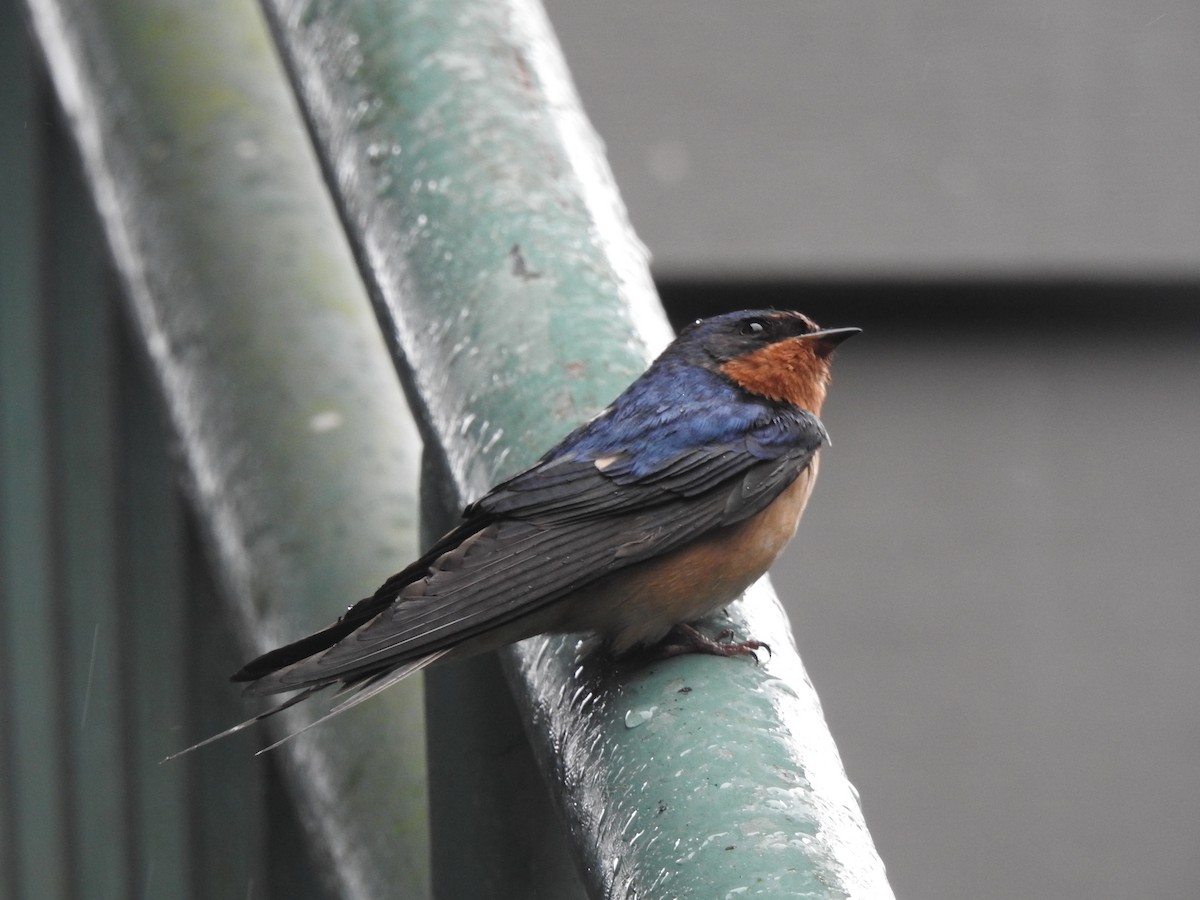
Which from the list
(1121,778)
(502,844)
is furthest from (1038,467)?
(502,844)

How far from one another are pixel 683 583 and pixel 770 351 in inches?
24.0

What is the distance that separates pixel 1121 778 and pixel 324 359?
4.14m

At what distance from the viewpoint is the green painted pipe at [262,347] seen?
160 cm

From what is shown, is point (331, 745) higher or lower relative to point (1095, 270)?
higher

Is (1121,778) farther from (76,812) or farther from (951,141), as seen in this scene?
(76,812)

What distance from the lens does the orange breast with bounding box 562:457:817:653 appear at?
5.58 feet

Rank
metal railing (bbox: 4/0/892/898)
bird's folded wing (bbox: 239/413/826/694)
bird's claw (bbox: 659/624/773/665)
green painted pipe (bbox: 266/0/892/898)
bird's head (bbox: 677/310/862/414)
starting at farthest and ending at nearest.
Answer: bird's head (bbox: 677/310/862/414) < bird's folded wing (bbox: 239/413/826/694) < bird's claw (bbox: 659/624/773/665) < metal railing (bbox: 4/0/892/898) < green painted pipe (bbox: 266/0/892/898)

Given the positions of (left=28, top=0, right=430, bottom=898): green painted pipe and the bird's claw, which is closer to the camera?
the bird's claw

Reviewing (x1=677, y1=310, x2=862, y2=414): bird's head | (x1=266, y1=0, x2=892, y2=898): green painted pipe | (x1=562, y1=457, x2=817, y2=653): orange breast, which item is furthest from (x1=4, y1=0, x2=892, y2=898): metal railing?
(x1=677, y1=310, x2=862, y2=414): bird's head

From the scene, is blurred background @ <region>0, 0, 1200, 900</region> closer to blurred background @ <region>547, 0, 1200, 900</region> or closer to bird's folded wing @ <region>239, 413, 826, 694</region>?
blurred background @ <region>547, 0, 1200, 900</region>

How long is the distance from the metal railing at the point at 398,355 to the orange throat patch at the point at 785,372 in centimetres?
67

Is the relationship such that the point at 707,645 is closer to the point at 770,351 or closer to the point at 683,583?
the point at 683,583

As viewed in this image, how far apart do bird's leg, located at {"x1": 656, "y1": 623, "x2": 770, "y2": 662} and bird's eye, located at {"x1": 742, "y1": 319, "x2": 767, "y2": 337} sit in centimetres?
91

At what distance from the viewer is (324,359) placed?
1.71 metres
